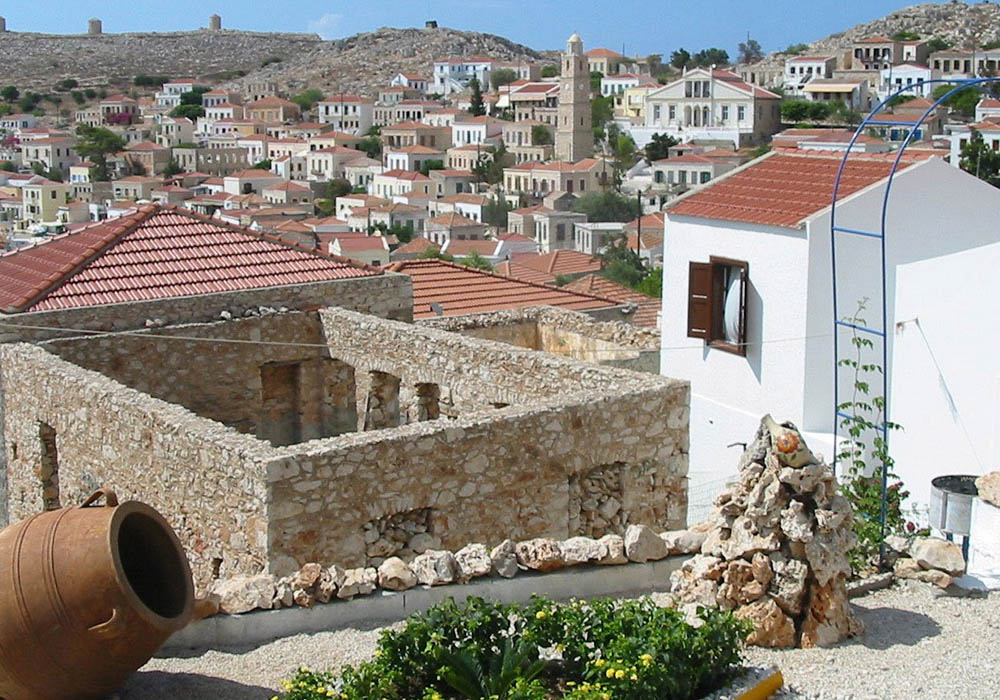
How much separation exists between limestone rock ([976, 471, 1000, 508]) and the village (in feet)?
0.08

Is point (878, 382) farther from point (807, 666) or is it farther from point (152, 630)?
point (152, 630)

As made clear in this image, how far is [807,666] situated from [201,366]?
28.4ft

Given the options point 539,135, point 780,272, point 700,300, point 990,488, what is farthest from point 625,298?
point 539,135

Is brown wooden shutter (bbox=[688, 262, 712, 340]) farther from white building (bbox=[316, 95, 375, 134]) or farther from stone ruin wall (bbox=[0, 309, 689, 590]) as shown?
white building (bbox=[316, 95, 375, 134])

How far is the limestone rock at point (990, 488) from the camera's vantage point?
9.35 m

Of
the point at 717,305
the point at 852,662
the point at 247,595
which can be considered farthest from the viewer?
the point at 717,305

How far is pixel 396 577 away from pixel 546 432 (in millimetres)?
2661

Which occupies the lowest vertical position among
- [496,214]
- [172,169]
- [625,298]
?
[496,214]

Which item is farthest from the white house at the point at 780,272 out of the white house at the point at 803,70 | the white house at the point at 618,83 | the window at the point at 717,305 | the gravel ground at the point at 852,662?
the white house at the point at 618,83

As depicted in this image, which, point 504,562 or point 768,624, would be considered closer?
point 768,624

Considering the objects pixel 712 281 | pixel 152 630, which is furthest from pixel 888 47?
pixel 152 630

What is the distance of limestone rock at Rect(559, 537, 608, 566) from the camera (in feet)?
26.8

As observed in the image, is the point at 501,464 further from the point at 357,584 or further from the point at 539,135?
the point at 539,135

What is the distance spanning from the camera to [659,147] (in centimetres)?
13638
